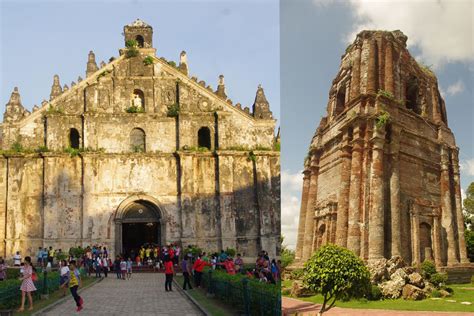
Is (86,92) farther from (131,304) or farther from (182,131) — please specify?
(131,304)

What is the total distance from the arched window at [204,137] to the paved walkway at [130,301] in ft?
35.6

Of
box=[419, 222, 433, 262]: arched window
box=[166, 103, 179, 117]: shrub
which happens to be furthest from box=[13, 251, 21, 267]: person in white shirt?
box=[419, 222, 433, 262]: arched window

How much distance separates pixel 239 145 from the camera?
29281 mm

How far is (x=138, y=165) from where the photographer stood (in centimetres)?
2833

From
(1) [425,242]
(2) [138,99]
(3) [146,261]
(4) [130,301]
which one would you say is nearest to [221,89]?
(2) [138,99]

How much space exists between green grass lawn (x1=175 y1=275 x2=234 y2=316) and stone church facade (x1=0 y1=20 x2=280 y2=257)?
11.0 m

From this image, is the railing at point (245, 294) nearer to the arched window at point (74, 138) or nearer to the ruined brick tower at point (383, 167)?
the ruined brick tower at point (383, 167)

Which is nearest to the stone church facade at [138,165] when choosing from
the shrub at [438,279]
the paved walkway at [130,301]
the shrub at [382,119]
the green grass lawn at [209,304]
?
the paved walkway at [130,301]

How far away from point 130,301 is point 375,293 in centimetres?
712

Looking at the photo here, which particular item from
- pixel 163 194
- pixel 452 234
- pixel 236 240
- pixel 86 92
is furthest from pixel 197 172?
pixel 452 234

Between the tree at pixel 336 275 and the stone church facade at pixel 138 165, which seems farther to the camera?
the stone church facade at pixel 138 165

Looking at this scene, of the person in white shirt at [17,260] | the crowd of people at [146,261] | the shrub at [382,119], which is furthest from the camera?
the person in white shirt at [17,260]

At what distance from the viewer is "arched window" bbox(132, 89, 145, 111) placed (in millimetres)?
29730

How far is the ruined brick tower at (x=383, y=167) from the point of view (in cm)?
1556
